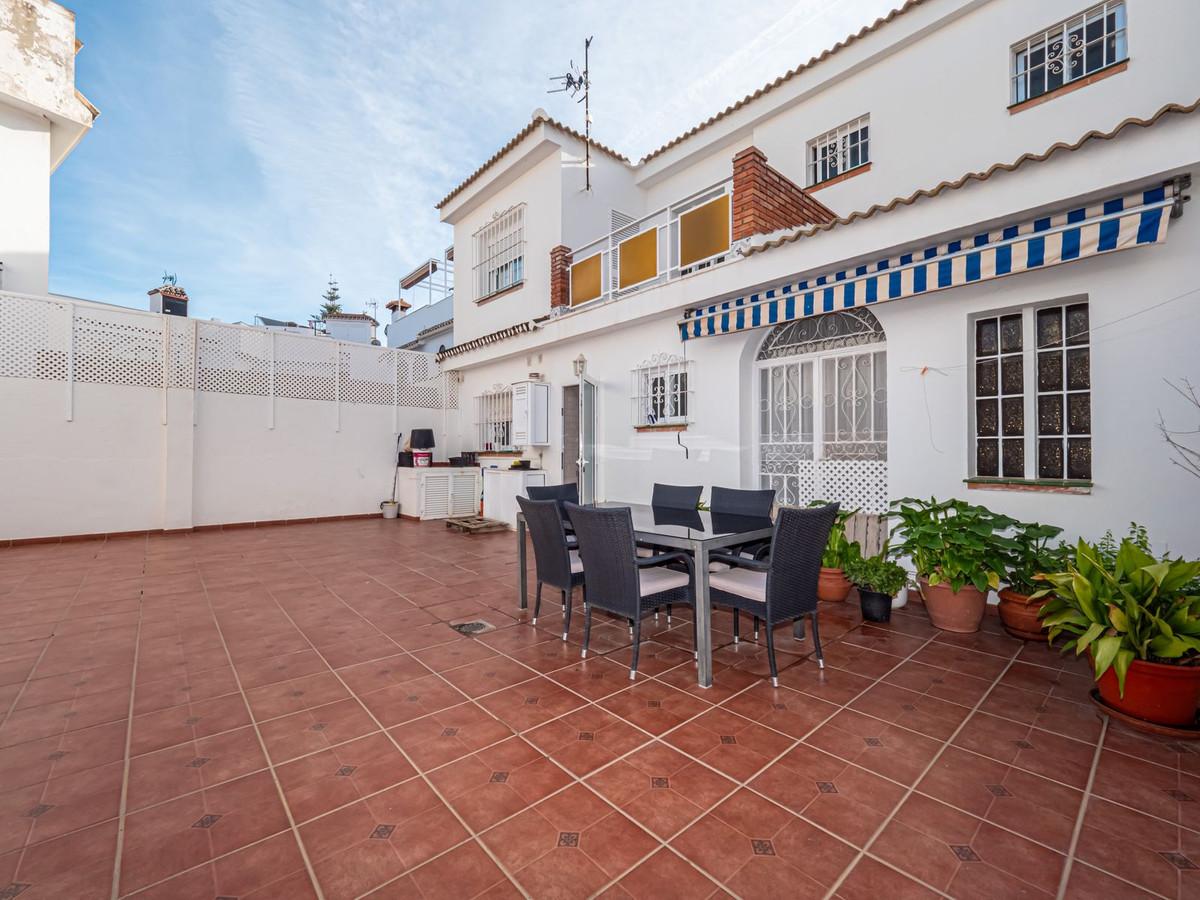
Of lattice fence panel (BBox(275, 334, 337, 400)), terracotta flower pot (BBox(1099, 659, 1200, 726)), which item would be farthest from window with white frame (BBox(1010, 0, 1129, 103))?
lattice fence panel (BBox(275, 334, 337, 400))

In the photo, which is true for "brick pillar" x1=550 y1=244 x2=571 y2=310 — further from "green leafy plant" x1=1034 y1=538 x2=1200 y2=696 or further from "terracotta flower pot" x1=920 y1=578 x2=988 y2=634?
"green leafy plant" x1=1034 y1=538 x2=1200 y2=696

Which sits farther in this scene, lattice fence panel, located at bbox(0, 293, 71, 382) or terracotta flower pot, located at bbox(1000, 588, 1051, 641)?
lattice fence panel, located at bbox(0, 293, 71, 382)

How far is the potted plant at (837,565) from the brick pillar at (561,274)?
5.39 meters

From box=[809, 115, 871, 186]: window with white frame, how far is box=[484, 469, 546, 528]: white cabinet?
5.98 metres

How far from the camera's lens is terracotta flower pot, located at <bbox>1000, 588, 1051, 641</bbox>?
3547 millimetres

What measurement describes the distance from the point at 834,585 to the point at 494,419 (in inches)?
297

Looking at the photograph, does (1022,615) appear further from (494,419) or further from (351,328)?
(351,328)

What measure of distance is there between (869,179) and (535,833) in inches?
286

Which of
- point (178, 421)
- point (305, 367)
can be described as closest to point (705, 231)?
point (305, 367)

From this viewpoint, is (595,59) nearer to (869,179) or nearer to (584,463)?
(869,179)

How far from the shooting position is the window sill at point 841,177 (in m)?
6.25

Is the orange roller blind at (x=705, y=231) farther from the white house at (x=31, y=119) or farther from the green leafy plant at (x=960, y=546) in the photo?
the white house at (x=31, y=119)

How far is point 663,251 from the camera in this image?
670 cm

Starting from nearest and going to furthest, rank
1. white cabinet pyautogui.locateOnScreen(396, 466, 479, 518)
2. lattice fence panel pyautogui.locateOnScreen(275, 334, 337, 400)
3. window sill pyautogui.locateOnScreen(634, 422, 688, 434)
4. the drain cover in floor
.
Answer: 1. the drain cover in floor
2. window sill pyautogui.locateOnScreen(634, 422, 688, 434)
3. lattice fence panel pyautogui.locateOnScreen(275, 334, 337, 400)
4. white cabinet pyautogui.locateOnScreen(396, 466, 479, 518)
